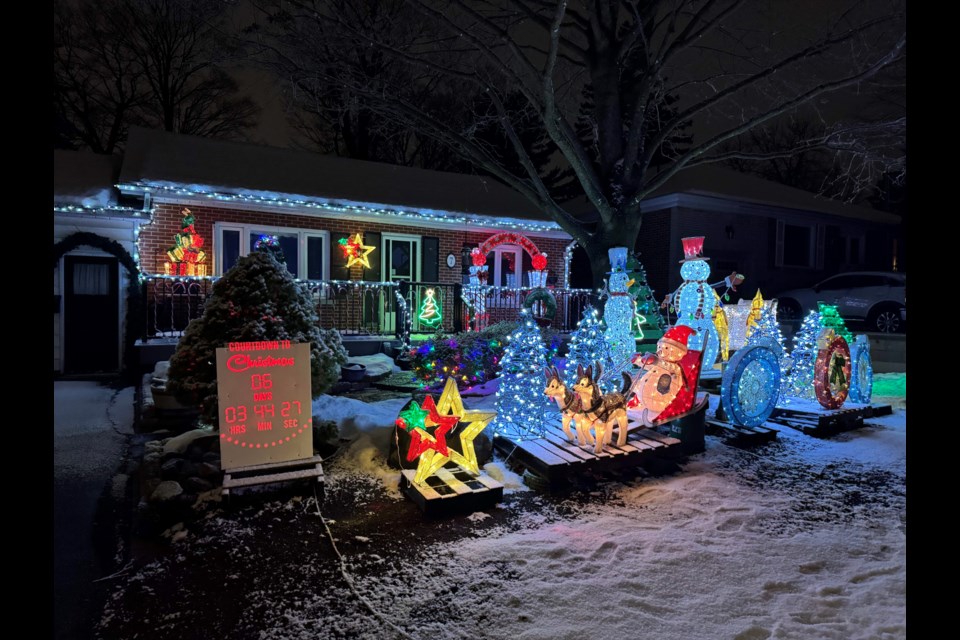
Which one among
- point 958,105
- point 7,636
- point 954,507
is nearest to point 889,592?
point 954,507

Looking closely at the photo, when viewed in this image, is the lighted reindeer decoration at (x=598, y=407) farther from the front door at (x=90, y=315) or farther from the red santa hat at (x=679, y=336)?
the front door at (x=90, y=315)

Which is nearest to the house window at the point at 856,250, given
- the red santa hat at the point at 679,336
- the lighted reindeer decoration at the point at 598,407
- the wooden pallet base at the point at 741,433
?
the wooden pallet base at the point at 741,433

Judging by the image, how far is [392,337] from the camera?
11500 mm

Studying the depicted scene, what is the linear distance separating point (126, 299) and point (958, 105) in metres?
12.8

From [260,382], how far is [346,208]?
9126mm

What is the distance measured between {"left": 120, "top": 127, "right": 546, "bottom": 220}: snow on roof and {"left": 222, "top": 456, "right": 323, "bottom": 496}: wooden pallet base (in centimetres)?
861

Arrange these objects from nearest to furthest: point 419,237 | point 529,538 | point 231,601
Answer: point 231,601
point 529,538
point 419,237

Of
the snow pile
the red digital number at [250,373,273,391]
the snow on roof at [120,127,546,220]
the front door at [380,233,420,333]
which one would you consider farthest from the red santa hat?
the front door at [380,233,420,333]

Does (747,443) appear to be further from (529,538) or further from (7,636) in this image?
(7,636)

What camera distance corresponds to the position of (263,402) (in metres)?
4.58

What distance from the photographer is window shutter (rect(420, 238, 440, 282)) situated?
14509mm

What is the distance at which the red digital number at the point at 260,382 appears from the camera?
454 centimetres

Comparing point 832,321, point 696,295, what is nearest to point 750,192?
point 696,295

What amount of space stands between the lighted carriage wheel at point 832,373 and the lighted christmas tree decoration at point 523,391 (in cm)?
399
